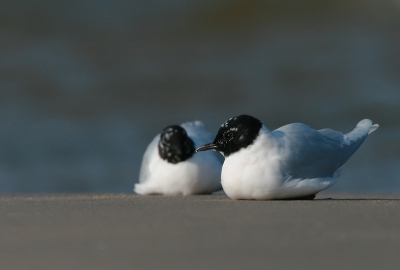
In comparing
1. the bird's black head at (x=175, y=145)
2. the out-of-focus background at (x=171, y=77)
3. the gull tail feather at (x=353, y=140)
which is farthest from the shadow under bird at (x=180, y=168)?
the gull tail feather at (x=353, y=140)

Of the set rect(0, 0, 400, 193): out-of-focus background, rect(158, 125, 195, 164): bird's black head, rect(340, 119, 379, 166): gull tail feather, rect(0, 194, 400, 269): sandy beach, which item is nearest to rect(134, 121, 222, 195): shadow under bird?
rect(158, 125, 195, 164): bird's black head

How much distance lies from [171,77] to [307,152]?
8338 millimetres

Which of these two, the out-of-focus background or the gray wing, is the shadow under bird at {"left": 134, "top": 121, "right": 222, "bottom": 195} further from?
the gray wing

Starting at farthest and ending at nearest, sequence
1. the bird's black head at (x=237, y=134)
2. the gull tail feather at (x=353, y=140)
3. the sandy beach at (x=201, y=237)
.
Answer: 1. the gull tail feather at (x=353, y=140)
2. the bird's black head at (x=237, y=134)
3. the sandy beach at (x=201, y=237)

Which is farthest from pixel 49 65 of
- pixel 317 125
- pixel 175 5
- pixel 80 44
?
pixel 317 125

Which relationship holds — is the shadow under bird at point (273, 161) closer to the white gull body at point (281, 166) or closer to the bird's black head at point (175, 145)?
the white gull body at point (281, 166)

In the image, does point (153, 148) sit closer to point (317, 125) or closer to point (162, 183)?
point (162, 183)

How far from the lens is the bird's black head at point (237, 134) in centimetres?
497

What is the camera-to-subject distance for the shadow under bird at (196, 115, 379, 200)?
4797mm

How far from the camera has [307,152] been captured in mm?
5012

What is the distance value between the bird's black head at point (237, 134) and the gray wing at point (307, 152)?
0.16 m

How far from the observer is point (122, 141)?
9898 mm

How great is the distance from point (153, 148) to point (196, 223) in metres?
3.67

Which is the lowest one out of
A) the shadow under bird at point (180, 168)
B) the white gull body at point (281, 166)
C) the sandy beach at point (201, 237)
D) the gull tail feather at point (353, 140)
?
the sandy beach at point (201, 237)
